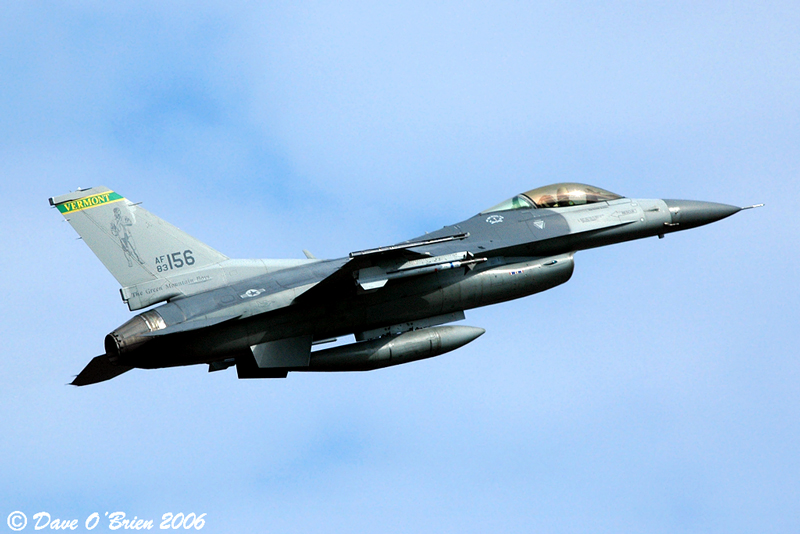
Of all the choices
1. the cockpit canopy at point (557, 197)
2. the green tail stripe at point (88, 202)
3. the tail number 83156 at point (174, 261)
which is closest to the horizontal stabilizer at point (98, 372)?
the tail number 83156 at point (174, 261)

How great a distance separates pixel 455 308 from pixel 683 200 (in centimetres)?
609

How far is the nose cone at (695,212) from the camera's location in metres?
23.5

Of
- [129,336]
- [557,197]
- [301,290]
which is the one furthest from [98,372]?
[557,197]

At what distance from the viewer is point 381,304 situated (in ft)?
68.3

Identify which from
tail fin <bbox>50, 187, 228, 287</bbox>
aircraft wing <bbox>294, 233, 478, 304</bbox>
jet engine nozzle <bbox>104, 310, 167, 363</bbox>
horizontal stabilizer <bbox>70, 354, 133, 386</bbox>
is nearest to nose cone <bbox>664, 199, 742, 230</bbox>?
aircraft wing <bbox>294, 233, 478, 304</bbox>

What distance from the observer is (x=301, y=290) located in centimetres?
1997

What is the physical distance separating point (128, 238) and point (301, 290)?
3373 mm

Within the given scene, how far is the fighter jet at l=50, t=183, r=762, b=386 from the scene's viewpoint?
63.7 feet

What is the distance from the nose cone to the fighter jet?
2410mm

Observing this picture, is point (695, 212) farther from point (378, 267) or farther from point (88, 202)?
point (88, 202)

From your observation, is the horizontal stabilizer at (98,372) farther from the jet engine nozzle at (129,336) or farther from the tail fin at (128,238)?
the tail fin at (128,238)

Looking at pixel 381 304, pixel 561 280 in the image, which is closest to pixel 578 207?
pixel 561 280

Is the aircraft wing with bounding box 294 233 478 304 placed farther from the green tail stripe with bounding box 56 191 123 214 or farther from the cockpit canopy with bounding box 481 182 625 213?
the green tail stripe with bounding box 56 191 123 214

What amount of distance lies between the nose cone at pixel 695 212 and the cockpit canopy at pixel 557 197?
1.29 m
